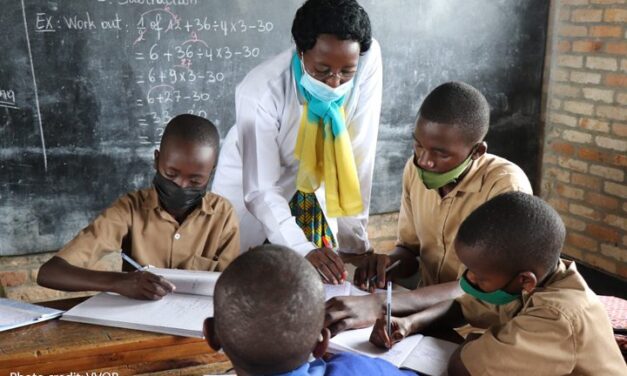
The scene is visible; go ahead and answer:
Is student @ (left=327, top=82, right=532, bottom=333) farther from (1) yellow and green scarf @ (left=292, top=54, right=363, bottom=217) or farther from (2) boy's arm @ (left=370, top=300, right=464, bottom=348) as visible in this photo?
(1) yellow and green scarf @ (left=292, top=54, right=363, bottom=217)

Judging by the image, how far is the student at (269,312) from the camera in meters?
1.06

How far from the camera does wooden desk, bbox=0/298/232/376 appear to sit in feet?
4.88

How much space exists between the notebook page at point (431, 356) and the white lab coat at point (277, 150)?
2.34 ft

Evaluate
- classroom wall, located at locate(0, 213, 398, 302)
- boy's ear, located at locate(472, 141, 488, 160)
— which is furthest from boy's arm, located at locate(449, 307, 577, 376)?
classroom wall, located at locate(0, 213, 398, 302)

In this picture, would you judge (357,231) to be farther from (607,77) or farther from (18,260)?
(607,77)

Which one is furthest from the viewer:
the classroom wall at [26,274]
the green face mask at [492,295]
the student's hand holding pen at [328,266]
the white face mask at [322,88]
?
the classroom wall at [26,274]

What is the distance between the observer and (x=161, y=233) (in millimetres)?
2092

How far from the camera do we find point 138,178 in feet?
11.7

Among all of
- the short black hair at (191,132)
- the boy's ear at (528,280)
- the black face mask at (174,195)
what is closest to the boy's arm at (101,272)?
the black face mask at (174,195)

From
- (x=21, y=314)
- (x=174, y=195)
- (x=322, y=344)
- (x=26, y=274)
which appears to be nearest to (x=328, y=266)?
(x=174, y=195)

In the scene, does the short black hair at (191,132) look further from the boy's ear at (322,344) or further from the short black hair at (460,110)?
the boy's ear at (322,344)

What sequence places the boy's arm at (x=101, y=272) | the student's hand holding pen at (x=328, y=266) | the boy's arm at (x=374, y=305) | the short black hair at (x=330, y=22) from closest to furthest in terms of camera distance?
the boy's arm at (x=374, y=305) < the boy's arm at (x=101, y=272) < the student's hand holding pen at (x=328, y=266) < the short black hair at (x=330, y=22)

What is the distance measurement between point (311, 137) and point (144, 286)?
983 mm

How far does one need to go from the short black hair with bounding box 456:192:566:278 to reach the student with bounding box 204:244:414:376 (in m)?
0.49
